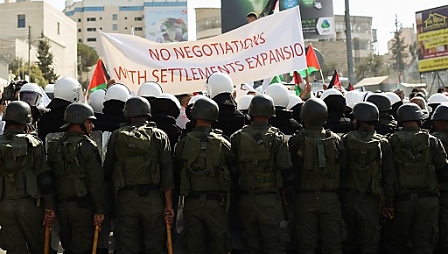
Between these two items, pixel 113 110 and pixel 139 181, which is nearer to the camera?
pixel 139 181

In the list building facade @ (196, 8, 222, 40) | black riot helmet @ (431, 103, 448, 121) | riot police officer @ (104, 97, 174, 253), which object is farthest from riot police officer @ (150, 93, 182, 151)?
building facade @ (196, 8, 222, 40)

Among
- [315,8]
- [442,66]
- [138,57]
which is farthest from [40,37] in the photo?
Result: [138,57]

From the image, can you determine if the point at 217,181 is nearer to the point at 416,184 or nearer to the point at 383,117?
the point at 416,184

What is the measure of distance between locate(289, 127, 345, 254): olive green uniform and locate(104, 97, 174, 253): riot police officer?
1.51m

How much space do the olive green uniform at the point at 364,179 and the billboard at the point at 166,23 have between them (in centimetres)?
10897

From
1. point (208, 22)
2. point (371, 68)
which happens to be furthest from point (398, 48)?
point (208, 22)

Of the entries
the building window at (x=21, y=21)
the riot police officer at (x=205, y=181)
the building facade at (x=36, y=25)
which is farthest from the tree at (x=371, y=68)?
the riot police officer at (x=205, y=181)

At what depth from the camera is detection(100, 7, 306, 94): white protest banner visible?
909cm

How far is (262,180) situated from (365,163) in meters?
1.24

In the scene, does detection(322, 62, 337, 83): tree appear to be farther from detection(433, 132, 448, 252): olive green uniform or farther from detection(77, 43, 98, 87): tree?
detection(433, 132, 448, 252): olive green uniform

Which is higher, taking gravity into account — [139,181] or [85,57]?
[85,57]

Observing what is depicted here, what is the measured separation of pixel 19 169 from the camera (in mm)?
6102

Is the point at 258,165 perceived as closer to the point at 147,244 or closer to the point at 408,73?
the point at 147,244

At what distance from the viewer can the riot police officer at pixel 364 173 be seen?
654 centimetres
